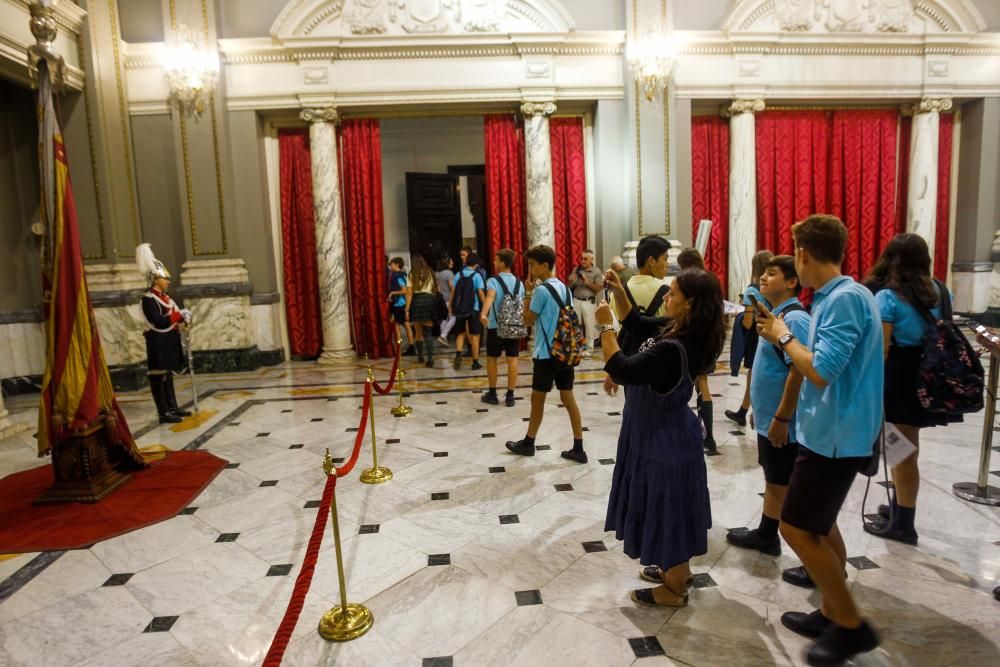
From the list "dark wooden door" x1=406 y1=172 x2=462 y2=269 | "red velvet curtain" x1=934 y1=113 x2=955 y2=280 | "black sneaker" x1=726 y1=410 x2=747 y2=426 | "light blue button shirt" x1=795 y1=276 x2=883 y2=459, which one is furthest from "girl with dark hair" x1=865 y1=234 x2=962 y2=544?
"red velvet curtain" x1=934 y1=113 x2=955 y2=280

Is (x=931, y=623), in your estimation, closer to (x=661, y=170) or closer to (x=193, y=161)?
(x=661, y=170)

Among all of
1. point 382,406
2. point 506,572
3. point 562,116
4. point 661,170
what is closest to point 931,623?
point 506,572

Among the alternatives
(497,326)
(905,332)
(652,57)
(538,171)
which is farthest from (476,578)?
(652,57)

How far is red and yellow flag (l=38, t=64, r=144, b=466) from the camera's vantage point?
4016 mm

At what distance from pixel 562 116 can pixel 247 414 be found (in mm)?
6101

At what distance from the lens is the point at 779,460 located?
281cm

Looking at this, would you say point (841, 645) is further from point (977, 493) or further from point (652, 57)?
point (652, 57)

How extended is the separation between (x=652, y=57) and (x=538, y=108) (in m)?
1.68

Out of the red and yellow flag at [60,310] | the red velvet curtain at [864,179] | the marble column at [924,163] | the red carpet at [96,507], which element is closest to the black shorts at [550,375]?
the red carpet at [96,507]

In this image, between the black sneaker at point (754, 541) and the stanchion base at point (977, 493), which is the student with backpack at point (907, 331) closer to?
the black sneaker at point (754, 541)

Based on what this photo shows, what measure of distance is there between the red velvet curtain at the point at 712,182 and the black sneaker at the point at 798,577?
6.99 metres

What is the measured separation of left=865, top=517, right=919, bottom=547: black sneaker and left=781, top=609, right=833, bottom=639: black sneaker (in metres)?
1.04

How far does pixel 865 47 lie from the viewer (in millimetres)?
8844

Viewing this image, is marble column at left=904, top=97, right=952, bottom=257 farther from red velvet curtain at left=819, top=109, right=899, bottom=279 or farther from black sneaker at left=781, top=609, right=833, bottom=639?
black sneaker at left=781, top=609, right=833, bottom=639
